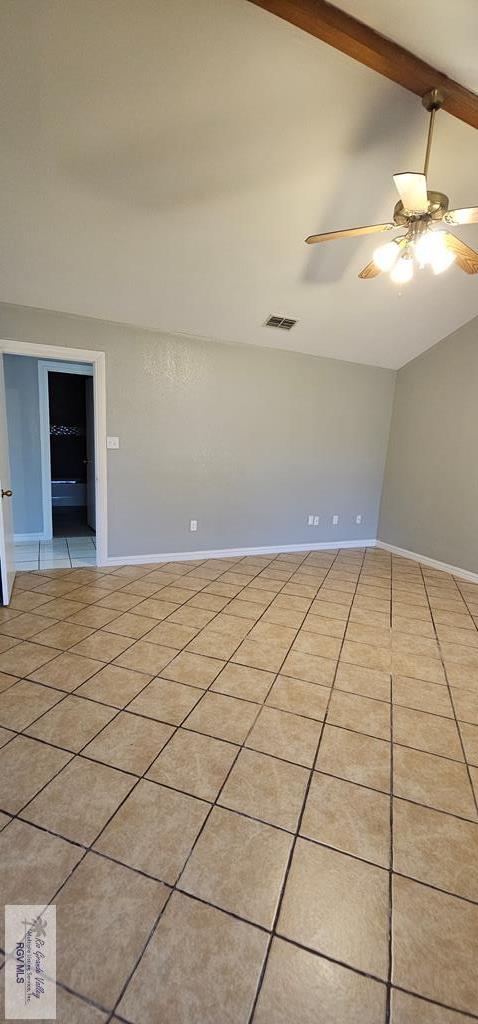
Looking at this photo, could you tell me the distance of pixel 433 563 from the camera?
4566 millimetres

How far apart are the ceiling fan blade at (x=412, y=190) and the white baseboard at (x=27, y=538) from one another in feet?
15.2

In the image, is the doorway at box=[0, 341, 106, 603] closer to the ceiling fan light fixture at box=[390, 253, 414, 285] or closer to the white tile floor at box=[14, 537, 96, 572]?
the white tile floor at box=[14, 537, 96, 572]

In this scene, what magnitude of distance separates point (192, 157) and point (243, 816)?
3.10 meters

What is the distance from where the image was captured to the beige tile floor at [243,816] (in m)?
0.99

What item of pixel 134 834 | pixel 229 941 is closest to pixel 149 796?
pixel 134 834

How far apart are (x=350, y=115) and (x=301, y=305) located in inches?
60.3

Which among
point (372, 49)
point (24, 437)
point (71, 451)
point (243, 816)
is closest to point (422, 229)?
point (372, 49)

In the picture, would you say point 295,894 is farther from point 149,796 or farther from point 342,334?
point 342,334

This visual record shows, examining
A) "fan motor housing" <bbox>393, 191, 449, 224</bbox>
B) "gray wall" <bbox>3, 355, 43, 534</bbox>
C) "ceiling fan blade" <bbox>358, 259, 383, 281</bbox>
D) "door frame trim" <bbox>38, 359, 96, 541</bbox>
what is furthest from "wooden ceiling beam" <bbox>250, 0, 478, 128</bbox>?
"gray wall" <bbox>3, 355, 43, 534</bbox>

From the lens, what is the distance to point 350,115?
6.69 ft

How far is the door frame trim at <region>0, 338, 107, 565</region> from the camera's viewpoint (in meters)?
3.30

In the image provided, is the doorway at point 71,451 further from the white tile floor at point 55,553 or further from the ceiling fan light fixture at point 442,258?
the ceiling fan light fixture at point 442,258

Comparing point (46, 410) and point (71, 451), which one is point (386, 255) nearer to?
point (46, 410)

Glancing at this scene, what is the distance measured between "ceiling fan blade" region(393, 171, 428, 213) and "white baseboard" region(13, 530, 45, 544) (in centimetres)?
463
